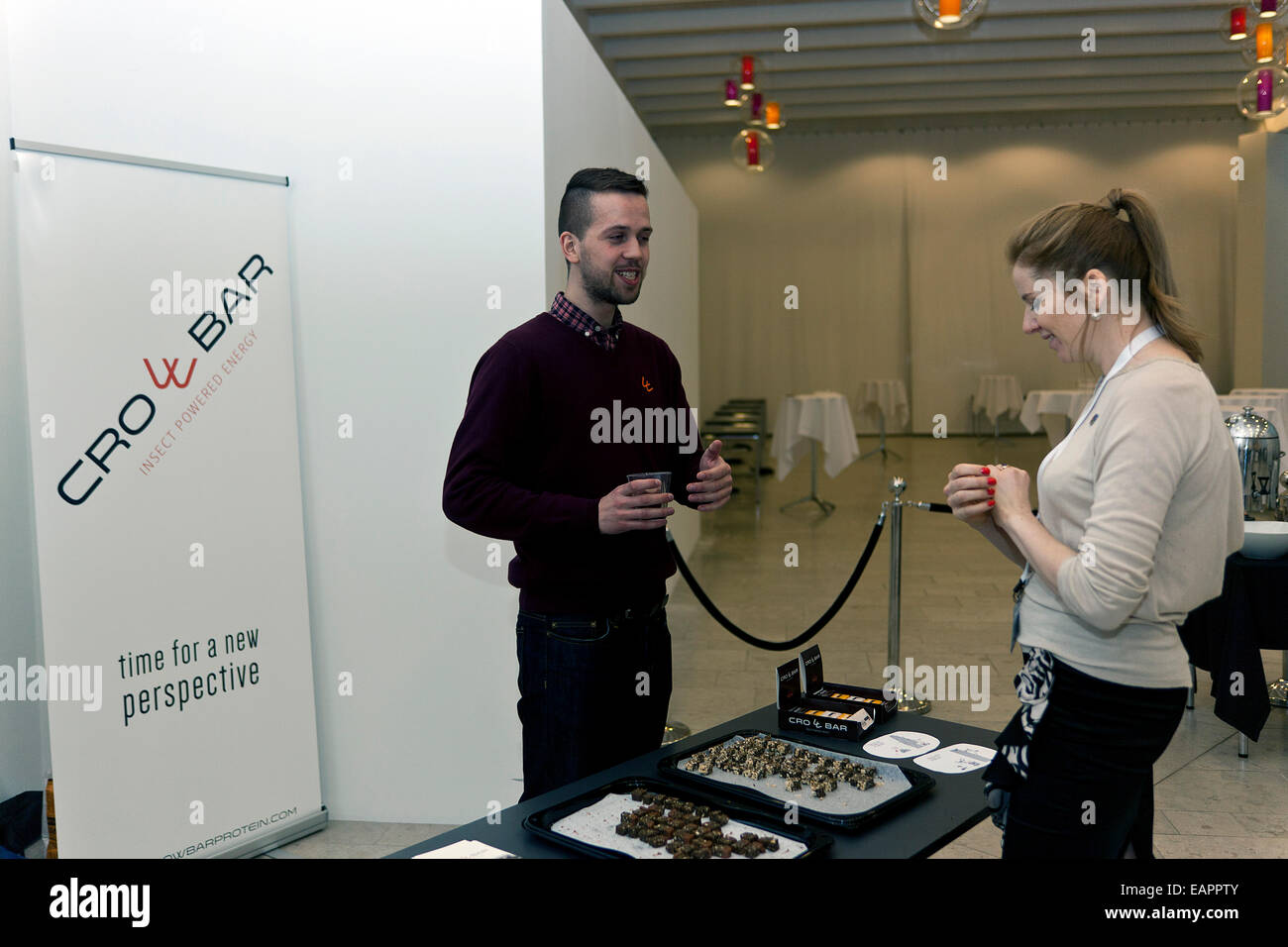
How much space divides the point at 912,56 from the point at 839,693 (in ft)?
33.5

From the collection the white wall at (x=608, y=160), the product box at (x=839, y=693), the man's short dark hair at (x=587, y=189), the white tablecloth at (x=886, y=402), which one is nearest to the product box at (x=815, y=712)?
the product box at (x=839, y=693)

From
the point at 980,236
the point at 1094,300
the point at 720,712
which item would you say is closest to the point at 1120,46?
the point at 980,236

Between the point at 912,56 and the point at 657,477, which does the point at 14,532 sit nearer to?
the point at 657,477

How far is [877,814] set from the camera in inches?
60.9

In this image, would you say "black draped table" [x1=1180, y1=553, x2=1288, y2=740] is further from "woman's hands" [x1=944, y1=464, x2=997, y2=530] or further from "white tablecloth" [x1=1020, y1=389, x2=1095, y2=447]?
"white tablecloth" [x1=1020, y1=389, x2=1095, y2=447]

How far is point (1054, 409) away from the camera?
36.2ft

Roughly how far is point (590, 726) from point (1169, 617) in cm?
119

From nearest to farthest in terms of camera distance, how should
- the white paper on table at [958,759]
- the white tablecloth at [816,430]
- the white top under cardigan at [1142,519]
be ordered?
the white top under cardigan at [1142,519]
the white paper on table at [958,759]
the white tablecloth at [816,430]

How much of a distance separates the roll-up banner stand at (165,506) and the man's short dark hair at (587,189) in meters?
1.31

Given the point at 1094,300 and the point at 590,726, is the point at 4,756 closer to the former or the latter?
the point at 590,726

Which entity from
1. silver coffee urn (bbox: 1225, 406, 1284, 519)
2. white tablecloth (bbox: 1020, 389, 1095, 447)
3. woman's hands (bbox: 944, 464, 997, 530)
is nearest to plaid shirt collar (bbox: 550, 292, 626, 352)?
woman's hands (bbox: 944, 464, 997, 530)

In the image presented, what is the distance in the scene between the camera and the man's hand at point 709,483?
225cm

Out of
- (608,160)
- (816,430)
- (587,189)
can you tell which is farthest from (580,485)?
(816,430)

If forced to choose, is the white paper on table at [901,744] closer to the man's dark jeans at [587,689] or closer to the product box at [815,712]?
the product box at [815,712]
